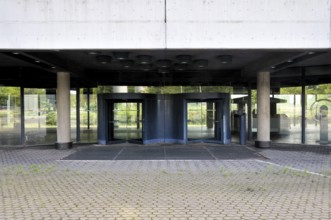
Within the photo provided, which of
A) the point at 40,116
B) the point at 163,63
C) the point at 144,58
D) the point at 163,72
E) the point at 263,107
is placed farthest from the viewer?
the point at 40,116

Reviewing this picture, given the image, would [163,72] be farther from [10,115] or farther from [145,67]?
[10,115]

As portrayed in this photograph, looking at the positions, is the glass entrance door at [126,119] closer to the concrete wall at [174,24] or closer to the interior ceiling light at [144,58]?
the interior ceiling light at [144,58]

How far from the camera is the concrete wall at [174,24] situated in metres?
8.93

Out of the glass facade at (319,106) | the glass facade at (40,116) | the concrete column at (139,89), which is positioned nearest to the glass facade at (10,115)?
the glass facade at (40,116)

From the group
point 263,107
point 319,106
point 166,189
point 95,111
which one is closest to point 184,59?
point 263,107

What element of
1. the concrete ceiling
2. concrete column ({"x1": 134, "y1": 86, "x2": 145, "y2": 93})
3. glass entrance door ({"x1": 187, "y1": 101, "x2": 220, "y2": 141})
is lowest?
glass entrance door ({"x1": 187, "y1": 101, "x2": 220, "y2": 141})

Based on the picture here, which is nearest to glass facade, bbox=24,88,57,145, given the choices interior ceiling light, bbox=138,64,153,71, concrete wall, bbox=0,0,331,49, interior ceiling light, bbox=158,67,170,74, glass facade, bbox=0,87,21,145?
glass facade, bbox=0,87,21,145

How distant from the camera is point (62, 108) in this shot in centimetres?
1398

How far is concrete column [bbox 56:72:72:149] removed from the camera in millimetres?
13930

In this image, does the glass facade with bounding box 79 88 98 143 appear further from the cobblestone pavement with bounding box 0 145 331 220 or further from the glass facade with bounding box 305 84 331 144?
the glass facade with bounding box 305 84 331 144

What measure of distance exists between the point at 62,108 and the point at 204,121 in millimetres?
7013

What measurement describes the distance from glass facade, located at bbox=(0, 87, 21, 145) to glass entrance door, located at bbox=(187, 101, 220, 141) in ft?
29.5

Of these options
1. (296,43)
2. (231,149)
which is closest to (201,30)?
(296,43)

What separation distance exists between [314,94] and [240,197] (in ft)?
42.3
